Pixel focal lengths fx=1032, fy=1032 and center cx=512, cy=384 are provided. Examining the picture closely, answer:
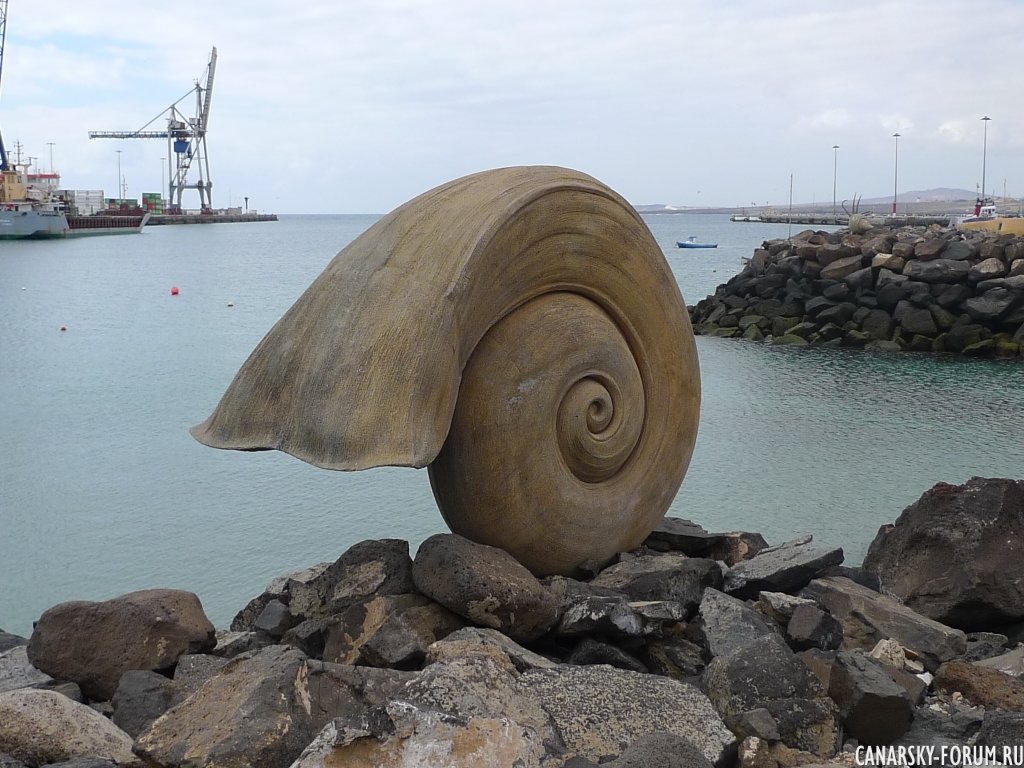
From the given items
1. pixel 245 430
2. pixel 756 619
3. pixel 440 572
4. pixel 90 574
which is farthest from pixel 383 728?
pixel 90 574

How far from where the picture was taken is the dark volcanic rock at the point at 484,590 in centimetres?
416

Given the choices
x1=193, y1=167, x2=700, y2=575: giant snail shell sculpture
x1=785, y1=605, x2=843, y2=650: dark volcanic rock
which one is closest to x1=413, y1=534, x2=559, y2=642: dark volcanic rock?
x1=193, y1=167, x2=700, y2=575: giant snail shell sculpture

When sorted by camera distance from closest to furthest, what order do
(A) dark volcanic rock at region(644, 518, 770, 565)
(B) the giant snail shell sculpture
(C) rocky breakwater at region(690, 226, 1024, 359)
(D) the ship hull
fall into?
(B) the giant snail shell sculpture → (A) dark volcanic rock at region(644, 518, 770, 565) → (C) rocky breakwater at region(690, 226, 1024, 359) → (D) the ship hull

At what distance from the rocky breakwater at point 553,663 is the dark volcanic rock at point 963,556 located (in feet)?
0.04

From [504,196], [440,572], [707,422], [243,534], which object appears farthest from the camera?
[707,422]

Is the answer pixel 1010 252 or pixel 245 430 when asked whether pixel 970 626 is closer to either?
pixel 245 430

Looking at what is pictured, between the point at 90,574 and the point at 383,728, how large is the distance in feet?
17.7

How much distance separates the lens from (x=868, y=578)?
17.9 feet

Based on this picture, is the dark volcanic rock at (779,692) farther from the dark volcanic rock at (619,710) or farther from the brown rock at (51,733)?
the brown rock at (51,733)

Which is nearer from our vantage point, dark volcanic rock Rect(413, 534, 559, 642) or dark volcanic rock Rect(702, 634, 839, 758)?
dark volcanic rock Rect(702, 634, 839, 758)

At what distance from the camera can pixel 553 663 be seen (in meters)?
4.04

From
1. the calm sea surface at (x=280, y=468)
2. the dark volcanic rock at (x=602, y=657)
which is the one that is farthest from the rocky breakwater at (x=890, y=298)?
the dark volcanic rock at (x=602, y=657)

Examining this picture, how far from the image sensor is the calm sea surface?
7840 millimetres

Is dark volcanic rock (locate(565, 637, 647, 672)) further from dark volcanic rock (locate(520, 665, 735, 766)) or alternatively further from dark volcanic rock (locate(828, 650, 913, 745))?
dark volcanic rock (locate(828, 650, 913, 745))
